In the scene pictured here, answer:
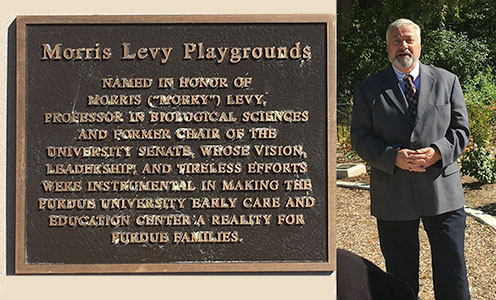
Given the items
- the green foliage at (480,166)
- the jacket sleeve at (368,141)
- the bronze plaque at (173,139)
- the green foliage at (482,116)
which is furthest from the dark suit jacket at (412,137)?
the green foliage at (482,116)

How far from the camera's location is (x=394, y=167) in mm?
3861

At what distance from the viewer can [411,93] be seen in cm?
400

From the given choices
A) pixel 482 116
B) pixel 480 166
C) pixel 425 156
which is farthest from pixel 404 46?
pixel 482 116

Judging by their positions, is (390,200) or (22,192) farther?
(390,200)

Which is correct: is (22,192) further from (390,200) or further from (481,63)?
(481,63)

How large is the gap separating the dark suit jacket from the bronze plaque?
624mm

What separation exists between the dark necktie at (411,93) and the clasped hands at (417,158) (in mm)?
289

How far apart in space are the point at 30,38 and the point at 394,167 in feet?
7.60

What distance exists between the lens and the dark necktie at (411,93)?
13.0ft

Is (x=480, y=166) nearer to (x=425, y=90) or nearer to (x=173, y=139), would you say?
(x=425, y=90)

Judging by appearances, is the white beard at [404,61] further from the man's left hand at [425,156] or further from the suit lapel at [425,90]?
the man's left hand at [425,156]

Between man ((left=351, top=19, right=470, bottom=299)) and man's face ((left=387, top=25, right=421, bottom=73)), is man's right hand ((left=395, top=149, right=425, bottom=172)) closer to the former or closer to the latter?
man ((left=351, top=19, right=470, bottom=299))

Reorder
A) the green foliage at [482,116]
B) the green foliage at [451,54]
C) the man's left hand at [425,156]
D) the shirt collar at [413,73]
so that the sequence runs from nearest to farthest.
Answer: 1. the man's left hand at [425,156]
2. the shirt collar at [413,73]
3. the green foliage at [482,116]
4. the green foliage at [451,54]

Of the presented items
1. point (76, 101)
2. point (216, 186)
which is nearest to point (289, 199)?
point (216, 186)
